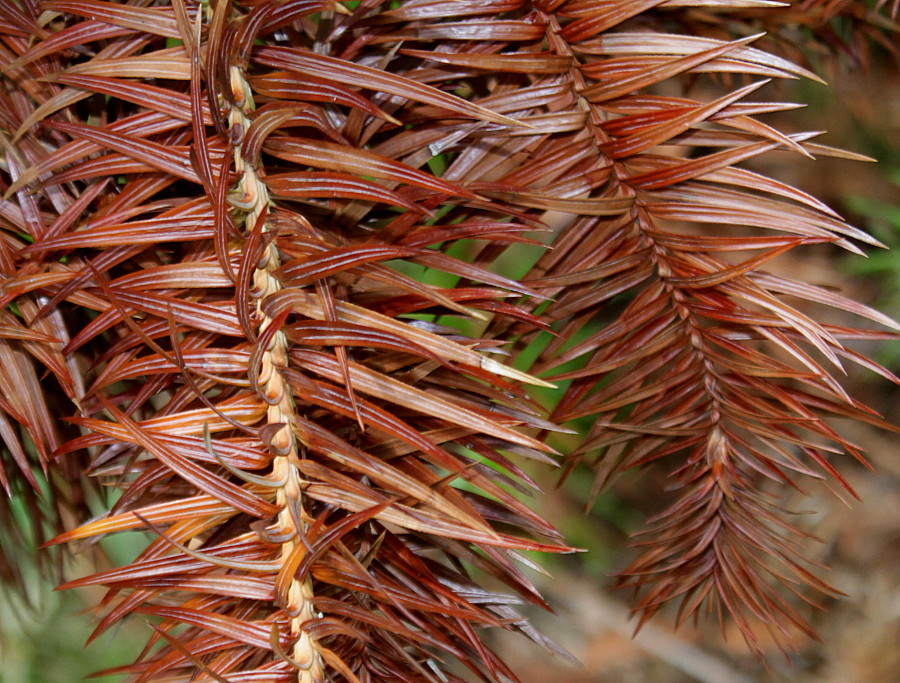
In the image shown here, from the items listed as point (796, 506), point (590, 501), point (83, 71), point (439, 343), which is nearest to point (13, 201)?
point (83, 71)

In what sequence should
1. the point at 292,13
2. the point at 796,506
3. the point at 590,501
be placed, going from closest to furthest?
the point at 292,13 → the point at 590,501 → the point at 796,506

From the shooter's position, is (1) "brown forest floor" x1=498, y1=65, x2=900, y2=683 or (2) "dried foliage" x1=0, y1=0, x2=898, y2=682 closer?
(2) "dried foliage" x1=0, y1=0, x2=898, y2=682

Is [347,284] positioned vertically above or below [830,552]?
above

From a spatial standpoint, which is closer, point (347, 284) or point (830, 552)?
point (347, 284)

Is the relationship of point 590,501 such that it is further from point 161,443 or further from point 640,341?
point 161,443

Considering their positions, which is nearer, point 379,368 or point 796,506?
point 379,368

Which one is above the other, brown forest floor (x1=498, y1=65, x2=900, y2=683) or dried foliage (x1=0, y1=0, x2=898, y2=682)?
dried foliage (x1=0, y1=0, x2=898, y2=682)

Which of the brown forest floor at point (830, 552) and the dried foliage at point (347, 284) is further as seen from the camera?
the brown forest floor at point (830, 552)

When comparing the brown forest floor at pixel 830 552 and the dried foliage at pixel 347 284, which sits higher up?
the dried foliage at pixel 347 284
